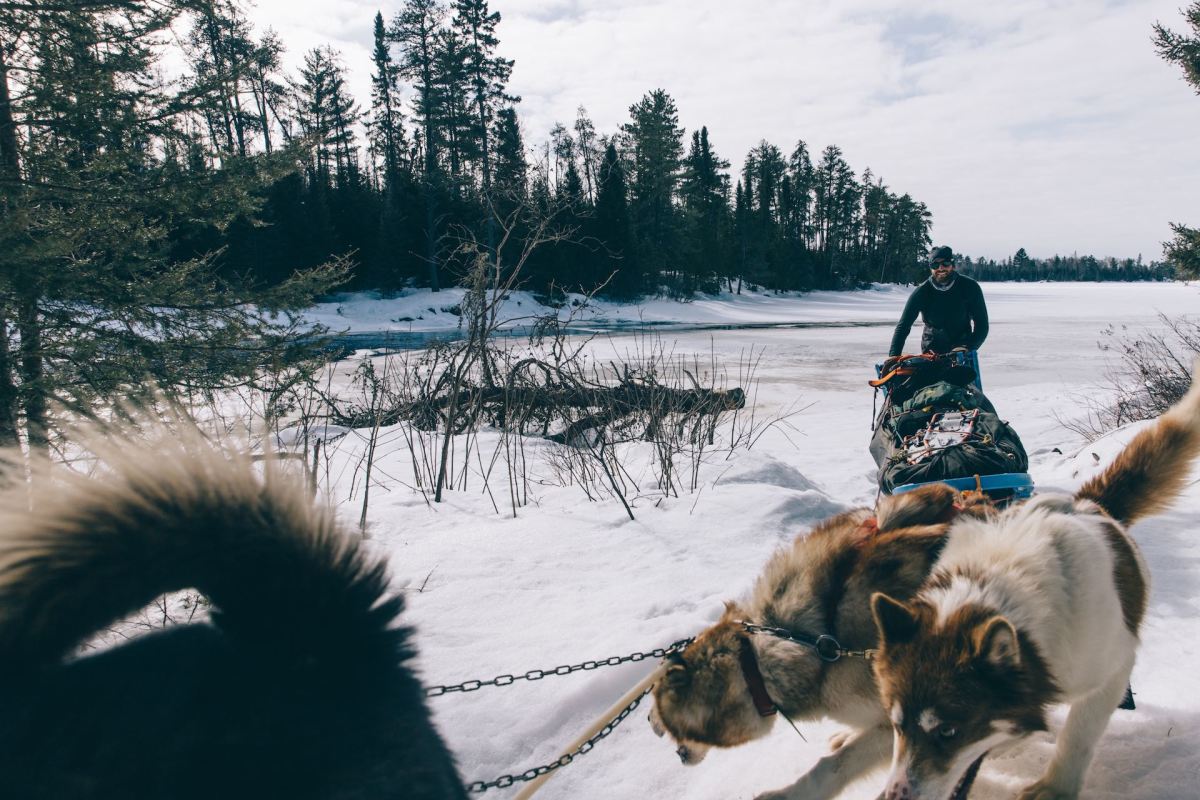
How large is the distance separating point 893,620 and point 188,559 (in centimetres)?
160

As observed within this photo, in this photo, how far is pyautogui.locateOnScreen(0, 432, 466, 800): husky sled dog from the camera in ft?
3.32

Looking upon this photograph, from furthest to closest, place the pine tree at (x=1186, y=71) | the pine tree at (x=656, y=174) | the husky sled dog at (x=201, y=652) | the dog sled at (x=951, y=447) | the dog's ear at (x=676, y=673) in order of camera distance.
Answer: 1. the pine tree at (x=656, y=174)
2. the pine tree at (x=1186, y=71)
3. the dog sled at (x=951, y=447)
4. the dog's ear at (x=676, y=673)
5. the husky sled dog at (x=201, y=652)

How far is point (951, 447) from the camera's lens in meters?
2.82

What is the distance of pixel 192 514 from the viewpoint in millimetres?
1188

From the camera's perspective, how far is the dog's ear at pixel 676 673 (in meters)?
1.94

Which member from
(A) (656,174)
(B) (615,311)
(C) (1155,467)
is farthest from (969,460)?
(A) (656,174)

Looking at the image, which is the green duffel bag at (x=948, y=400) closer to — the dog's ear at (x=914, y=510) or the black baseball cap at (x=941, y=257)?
the dog's ear at (x=914, y=510)

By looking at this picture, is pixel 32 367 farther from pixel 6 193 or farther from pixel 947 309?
pixel 947 309

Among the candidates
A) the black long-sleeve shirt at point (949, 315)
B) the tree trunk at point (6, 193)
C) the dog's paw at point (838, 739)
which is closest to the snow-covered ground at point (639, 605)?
the dog's paw at point (838, 739)

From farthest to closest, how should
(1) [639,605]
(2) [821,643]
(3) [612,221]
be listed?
1. (3) [612,221]
2. (1) [639,605]
3. (2) [821,643]

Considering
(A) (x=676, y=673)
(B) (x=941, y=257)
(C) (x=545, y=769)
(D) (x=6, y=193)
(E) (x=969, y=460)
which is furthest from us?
(B) (x=941, y=257)

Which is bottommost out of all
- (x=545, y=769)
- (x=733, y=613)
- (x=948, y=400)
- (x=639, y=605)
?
(x=639, y=605)

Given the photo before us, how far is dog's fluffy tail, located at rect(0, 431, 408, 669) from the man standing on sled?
499 cm

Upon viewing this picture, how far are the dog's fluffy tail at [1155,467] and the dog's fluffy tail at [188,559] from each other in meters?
2.46
